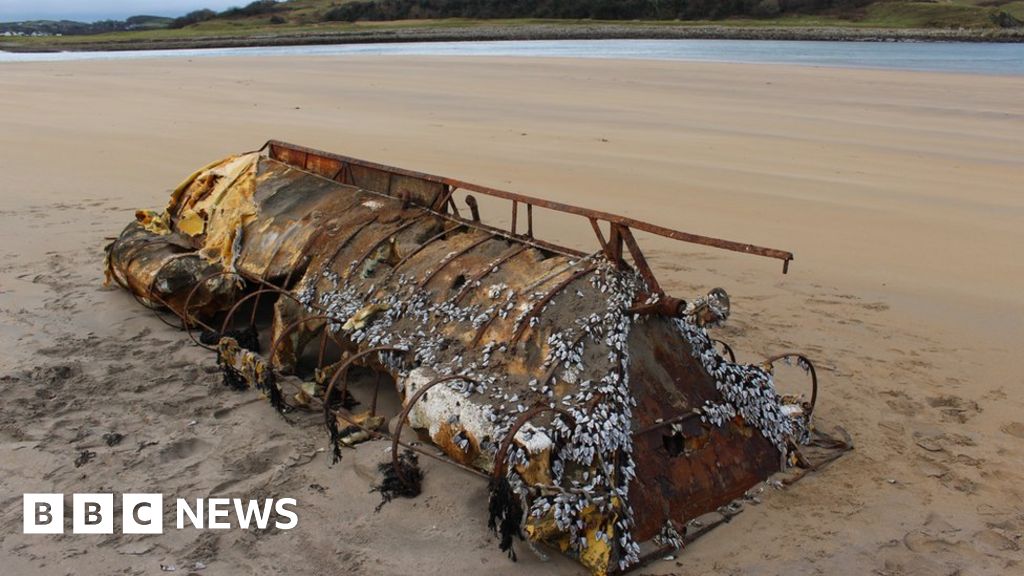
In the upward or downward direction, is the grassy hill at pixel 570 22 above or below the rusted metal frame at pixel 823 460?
above

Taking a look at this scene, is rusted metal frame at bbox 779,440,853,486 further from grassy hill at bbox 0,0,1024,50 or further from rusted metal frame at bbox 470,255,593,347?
grassy hill at bbox 0,0,1024,50

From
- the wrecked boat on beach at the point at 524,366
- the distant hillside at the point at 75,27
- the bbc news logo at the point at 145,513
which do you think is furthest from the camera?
the distant hillside at the point at 75,27

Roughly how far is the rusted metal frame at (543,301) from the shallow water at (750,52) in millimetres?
25516

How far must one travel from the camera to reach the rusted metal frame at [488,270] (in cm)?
491

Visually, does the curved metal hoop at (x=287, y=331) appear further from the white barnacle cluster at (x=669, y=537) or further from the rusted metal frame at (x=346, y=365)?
the white barnacle cluster at (x=669, y=537)

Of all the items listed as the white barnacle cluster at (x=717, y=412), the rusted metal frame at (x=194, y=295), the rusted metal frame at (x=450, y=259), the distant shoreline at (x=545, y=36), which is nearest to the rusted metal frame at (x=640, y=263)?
the white barnacle cluster at (x=717, y=412)

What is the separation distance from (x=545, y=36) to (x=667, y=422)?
44896 mm

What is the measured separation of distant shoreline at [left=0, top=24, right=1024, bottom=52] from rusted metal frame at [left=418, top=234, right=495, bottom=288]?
41320 mm

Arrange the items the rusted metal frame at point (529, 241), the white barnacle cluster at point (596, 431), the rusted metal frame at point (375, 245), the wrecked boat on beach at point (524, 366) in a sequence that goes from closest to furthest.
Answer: the white barnacle cluster at point (596, 431) → the wrecked boat on beach at point (524, 366) → the rusted metal frame at point (529, 241) → the rusted metal frame at point (375, 245)

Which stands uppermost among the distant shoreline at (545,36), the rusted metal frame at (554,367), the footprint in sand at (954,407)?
the distant shoreline at (545,36)

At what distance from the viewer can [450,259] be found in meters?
5.26

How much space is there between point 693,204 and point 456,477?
6228mm

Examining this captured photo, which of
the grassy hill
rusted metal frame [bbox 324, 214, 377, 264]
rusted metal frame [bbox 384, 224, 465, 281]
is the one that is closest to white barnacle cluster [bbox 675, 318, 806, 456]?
rusted metal frame [bbox 384, 224, 465, 281]

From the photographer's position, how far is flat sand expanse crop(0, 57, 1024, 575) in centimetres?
407
